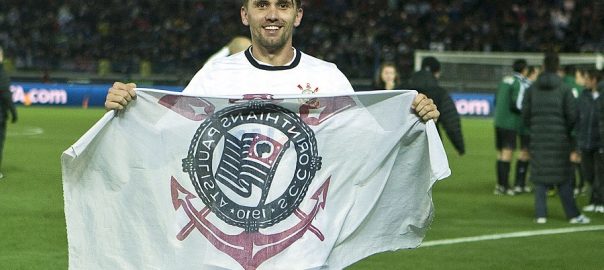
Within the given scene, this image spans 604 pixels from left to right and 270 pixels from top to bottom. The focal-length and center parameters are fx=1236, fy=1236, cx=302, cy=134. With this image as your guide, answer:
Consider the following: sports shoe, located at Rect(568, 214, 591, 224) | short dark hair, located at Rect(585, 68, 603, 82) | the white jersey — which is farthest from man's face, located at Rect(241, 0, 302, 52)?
short dark hair, located at Rect(585, 68, 603, 82)

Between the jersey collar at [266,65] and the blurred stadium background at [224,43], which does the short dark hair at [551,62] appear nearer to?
the blurred stadium background at [224,43]

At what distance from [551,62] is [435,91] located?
2667mm

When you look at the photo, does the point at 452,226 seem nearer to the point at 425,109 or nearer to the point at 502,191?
the point at 502,191

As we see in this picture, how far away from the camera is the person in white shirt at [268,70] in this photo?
568cm

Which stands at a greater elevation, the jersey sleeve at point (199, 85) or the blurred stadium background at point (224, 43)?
the jersey sleeve at point (199, 85)

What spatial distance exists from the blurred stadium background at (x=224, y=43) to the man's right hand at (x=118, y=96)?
11.6 m

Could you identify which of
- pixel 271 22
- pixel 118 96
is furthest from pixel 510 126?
pixel 118 96

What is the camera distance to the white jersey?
5.77 metres

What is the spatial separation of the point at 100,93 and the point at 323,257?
3165cm

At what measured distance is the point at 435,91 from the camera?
16.3 metres

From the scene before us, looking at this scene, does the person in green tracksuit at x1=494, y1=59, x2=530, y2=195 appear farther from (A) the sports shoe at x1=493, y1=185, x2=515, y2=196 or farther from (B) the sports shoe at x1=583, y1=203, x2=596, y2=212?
(B) the sports shoe at x1=583, y1=203, x2=596, y2=212

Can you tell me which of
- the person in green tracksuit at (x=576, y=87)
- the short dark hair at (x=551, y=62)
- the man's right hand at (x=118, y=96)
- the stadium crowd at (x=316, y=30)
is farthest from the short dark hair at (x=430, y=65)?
the stadium crowd at (x=316, y=30)

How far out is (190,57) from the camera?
1702 inches

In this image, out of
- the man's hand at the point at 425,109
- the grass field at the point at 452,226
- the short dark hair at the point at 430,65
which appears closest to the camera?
the man's hand at the point at 425,109
